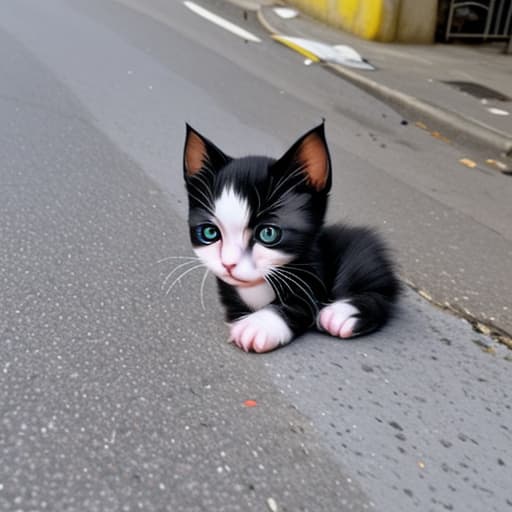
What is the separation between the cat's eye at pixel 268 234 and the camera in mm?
1905

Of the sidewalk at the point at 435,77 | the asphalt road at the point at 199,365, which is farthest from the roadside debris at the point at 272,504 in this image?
the sidewalk at the point at 435,77

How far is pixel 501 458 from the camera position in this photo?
1.83 m

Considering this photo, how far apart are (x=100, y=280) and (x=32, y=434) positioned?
3.07 feet

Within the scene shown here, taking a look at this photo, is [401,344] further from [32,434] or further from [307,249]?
[32,434]

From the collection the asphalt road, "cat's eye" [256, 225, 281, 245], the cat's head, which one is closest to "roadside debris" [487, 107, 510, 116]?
the asphalt road

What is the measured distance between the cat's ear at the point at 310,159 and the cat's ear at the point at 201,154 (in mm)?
176

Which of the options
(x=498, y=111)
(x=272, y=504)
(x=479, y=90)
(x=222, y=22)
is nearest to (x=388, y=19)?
(x=222, y=22)

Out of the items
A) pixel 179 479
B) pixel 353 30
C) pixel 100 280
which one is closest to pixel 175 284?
pixel 100 280

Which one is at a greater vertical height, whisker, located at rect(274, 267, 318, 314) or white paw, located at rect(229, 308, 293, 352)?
whisker, located at rect(274, 267, 318, 314)

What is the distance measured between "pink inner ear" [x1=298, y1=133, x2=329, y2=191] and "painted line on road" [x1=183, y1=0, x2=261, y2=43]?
24.0 feet

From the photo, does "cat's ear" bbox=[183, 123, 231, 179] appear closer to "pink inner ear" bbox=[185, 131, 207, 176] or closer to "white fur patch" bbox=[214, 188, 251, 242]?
"pink inner ear" bbox=[185, 131, 207, 176]

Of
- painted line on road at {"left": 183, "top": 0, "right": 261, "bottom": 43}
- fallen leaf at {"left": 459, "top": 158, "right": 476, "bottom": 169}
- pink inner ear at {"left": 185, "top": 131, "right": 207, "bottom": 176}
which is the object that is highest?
pink inner ear at {"left": 185, "top": 131, "right": 207, "bottom": 176}

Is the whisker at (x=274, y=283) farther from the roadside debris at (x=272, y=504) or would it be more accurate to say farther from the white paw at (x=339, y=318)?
the roadside debris at (x=272, y=504)

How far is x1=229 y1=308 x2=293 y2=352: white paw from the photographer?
2.10m
